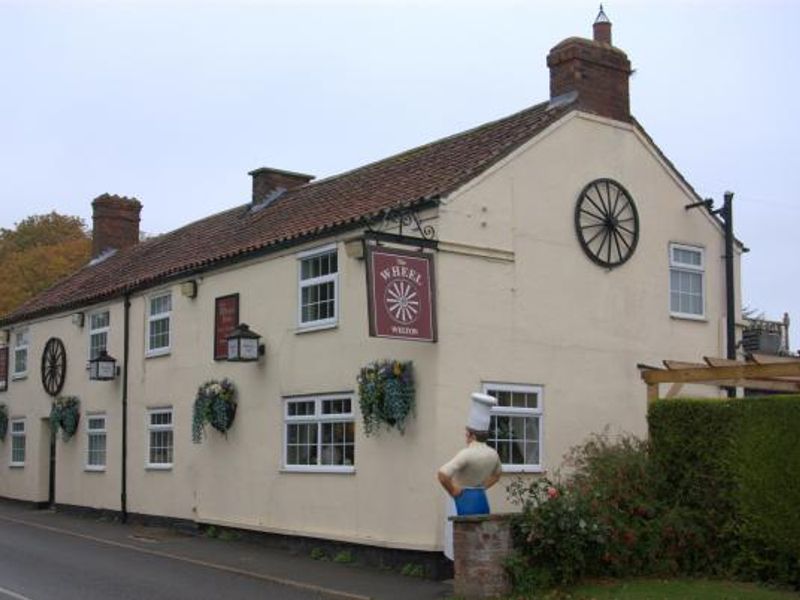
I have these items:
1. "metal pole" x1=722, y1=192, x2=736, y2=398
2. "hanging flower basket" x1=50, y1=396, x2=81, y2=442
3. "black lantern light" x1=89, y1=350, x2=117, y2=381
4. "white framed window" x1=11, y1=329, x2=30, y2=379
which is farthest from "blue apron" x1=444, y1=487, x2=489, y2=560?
"white framed window" x1=11, y1=329, x2=30, y2=379

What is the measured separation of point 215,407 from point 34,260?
3052 centimetres

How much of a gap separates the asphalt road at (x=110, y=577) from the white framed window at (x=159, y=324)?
4.71 m

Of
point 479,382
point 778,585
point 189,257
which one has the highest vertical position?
point 189,257

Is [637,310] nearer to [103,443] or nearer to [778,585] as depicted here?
[778,585]

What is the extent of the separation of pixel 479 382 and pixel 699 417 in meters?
3.23

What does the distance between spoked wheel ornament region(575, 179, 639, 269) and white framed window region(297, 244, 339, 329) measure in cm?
396

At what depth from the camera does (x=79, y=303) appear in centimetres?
2459

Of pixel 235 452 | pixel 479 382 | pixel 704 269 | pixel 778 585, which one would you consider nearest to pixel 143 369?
pixel 235 452

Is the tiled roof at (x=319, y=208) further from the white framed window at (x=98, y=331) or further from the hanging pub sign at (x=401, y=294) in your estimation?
the hanging pub sign at (x=401, y=294)

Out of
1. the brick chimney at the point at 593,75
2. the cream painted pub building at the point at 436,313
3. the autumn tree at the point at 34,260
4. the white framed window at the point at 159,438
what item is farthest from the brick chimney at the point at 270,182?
the autumn tree at the point at 34,260

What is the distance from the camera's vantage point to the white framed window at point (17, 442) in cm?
2769

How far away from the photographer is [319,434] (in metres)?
16.7

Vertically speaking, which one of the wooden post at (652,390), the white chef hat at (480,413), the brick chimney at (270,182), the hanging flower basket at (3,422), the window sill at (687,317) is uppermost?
the brick chimney at (270,182)

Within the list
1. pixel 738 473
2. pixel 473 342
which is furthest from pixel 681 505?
pixel 473 342
